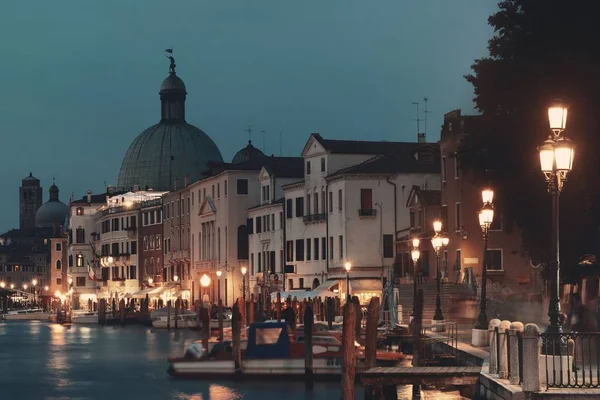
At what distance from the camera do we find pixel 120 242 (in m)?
120

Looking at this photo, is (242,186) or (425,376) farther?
(242,186)

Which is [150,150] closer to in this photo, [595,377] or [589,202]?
[589,202]

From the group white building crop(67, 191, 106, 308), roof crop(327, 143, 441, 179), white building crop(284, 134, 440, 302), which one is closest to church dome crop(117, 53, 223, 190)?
white building crop(67, 191, 106, 308)

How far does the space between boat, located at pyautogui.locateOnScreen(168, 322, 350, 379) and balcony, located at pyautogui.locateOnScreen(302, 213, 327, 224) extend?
114 feet

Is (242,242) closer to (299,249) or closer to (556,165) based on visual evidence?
(299,249)

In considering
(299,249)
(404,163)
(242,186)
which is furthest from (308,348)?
(242,186)

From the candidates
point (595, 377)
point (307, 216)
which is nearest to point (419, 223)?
point (307, 216)

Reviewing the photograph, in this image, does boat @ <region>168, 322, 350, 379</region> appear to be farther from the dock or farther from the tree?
the dock

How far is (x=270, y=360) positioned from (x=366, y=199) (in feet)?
110

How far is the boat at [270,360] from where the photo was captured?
37.4 m

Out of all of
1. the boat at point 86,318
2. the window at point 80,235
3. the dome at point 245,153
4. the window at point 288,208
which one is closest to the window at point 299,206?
the window at point 288,208

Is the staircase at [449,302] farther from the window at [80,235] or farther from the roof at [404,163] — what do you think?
the window at [80,235]

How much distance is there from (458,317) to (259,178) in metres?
37.3

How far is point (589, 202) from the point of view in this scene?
39938 mm
